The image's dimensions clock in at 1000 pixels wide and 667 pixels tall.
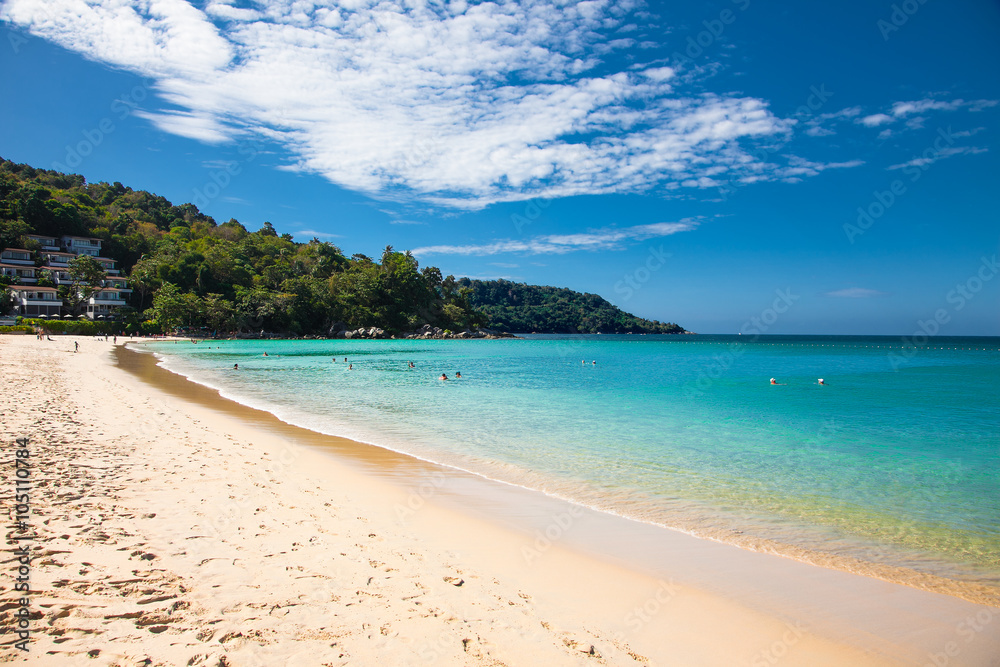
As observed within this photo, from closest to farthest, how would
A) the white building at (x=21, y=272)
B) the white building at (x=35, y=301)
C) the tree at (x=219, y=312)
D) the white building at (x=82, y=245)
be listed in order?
1. the white building at (x=35, y=301)
2. the white building at (x=21, y=272)
3. the tree at (x=219, y=312)
4. the white building at (x=82, y=245)

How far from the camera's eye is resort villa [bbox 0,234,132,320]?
68.2 meters

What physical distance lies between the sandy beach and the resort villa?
85504 millimetres

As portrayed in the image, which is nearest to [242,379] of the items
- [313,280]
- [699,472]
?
[699,472]

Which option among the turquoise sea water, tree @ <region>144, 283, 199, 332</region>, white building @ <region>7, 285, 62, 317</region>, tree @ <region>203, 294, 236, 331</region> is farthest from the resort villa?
the turquoise sea water

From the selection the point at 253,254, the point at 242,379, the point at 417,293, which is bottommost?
the point at 242,379

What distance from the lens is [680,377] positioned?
103ft

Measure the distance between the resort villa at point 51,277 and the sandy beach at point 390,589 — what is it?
281 ft

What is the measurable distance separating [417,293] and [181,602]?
370 ft

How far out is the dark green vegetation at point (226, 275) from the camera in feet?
272

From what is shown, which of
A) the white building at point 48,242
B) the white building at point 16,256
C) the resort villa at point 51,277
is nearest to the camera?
the resort villa at point 51,277

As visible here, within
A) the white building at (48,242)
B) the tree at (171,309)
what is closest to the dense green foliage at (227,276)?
the tree at (171,309)

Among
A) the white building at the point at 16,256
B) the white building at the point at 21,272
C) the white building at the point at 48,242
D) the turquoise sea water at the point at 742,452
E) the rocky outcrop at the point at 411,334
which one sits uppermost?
the white building at the point at 48,242

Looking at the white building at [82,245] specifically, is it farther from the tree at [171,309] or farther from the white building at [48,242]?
the tree at [171,309]

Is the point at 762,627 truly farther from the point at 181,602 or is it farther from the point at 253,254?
the point at 253,254
